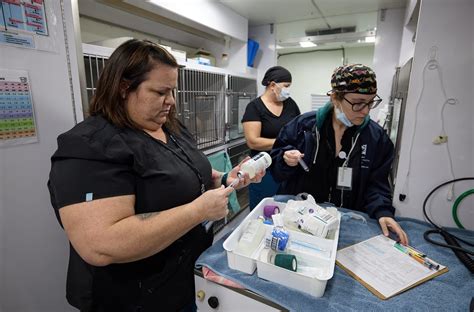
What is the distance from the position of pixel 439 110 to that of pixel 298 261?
2.80 ft

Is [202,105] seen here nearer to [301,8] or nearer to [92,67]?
[92,67]

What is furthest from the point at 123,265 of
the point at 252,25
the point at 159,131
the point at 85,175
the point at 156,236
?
the point at 252,25

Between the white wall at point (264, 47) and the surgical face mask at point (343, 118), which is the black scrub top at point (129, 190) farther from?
the white wall at point (264, 47)

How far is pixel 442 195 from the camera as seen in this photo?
1113 mm

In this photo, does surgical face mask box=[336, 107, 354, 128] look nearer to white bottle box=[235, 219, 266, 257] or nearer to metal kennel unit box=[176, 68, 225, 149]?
white bottle box=[235, 219, 266, 257]

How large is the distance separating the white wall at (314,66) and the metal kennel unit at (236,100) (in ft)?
8.91

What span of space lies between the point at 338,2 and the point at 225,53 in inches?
47.8

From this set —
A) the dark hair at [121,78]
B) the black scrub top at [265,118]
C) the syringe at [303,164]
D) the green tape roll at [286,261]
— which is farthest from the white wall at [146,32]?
the green tape roll at [286,261]

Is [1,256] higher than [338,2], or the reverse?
[338,2]

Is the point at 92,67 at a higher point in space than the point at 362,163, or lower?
higher

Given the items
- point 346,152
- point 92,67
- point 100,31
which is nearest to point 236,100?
point 100,31

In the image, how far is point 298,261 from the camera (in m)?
0.78

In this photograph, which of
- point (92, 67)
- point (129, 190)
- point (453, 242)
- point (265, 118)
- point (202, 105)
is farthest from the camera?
point (202, 105)

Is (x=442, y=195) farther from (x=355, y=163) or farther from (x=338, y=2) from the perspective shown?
(x=338, y=2)
